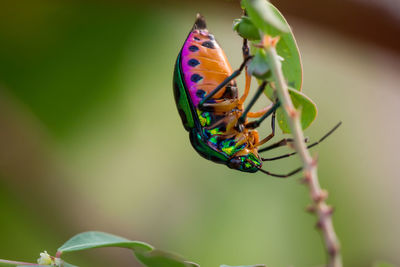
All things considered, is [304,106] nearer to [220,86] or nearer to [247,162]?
[220,86]

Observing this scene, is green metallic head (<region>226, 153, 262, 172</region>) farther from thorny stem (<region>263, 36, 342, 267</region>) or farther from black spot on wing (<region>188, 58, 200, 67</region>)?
thorny stem (<region>263, 36, 342, 267</region>)

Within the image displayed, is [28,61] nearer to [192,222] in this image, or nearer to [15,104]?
[15,104]

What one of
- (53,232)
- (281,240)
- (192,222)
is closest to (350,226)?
(281,240)

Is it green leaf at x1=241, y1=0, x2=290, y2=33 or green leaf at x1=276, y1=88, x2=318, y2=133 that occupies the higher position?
green leaf at x1=241, y1=0, x2=290, y2=33

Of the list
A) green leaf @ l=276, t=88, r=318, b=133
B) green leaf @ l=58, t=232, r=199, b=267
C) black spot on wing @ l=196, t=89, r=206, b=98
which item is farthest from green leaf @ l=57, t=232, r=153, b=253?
black spot on wing @ l=196, t=89, r=206, b=98

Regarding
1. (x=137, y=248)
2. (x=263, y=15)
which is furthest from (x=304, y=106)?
(x=137, y=248)

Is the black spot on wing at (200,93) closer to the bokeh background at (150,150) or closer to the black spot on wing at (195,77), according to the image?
the black spot on wing at (195,77)

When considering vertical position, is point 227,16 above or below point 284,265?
above
